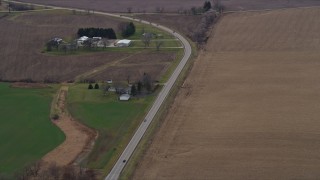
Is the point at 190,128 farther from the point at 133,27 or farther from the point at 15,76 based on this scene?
the point at 133,27

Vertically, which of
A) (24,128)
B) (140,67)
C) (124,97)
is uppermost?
(124,97)

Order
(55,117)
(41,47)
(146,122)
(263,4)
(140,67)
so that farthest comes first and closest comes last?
(263,4), (41,47), (140,67), (55,117), (146,122)

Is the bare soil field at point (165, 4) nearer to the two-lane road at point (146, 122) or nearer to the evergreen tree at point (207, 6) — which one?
the evergreen tree at point (207, 6)

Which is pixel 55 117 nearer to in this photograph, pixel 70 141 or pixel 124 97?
pixel 70 141

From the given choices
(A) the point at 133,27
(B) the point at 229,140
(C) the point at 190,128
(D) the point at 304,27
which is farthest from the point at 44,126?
(D) the point at 304,27

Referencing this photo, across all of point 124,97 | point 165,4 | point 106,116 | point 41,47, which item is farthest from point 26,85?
point 165,4

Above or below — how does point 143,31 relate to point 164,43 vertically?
below

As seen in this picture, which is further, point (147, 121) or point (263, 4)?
point (263, 4)
